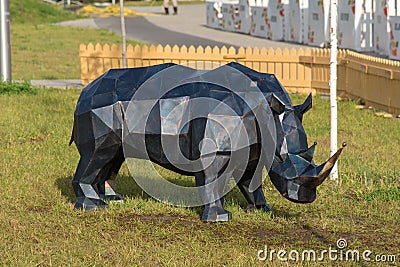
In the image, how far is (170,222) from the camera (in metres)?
8.18

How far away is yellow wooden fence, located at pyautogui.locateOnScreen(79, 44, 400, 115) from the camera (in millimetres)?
15742

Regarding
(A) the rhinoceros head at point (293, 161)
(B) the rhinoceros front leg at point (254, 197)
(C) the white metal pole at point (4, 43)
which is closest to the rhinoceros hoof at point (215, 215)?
(B) the rhinoceros front leg at point (254, 197)

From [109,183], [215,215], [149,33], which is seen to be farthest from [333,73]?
[149,33]

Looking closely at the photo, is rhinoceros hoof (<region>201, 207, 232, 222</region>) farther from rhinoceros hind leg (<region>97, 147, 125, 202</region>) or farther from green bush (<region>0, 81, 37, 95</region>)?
green bush (<region>0, 81, 37, 95</region>)

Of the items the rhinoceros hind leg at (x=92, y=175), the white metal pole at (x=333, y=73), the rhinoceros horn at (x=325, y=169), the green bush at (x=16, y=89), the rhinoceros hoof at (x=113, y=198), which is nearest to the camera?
the rhinoceros horn at (x=325, y=169)

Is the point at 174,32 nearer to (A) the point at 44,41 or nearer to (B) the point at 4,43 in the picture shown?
(A) the point at 44,41

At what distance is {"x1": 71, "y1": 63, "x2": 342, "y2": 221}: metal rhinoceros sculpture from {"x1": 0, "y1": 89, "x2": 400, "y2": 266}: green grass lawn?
0.34 meters

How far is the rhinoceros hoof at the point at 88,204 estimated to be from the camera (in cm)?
860

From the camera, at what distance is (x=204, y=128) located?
25.9ft

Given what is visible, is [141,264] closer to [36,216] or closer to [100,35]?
[36,216]

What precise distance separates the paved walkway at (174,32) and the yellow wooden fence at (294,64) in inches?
56.6

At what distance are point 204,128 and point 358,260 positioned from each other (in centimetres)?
192

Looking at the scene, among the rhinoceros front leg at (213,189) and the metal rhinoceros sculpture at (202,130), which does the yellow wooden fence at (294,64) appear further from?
the rhinoceros front leg at (213,189)

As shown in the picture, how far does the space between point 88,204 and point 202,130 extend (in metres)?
1.54
